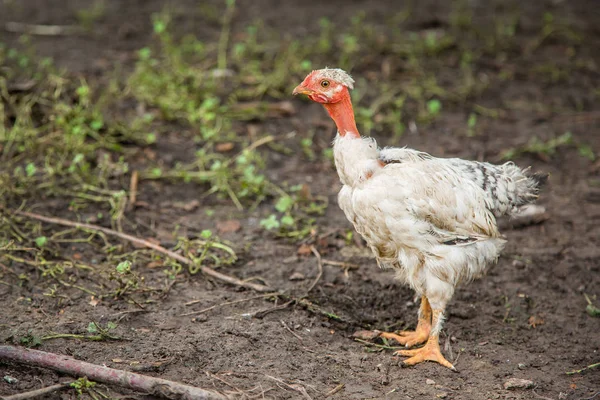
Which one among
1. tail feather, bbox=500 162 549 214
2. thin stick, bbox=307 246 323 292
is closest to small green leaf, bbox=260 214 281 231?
thin stick, bbox=307 246 323 292

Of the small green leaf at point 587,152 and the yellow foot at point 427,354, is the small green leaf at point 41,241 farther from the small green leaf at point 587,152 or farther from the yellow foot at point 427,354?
the small green leaf at point 587,152

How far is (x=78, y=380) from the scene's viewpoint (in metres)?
3.50

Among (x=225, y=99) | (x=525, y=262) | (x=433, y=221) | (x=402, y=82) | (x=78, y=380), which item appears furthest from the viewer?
(x=402, y=82)

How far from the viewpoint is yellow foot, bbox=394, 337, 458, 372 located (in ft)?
13.9

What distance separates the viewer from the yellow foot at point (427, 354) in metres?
4.22

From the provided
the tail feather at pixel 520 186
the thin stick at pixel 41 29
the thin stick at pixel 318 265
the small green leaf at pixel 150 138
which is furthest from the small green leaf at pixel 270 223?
the thin stick at pixel 41 29

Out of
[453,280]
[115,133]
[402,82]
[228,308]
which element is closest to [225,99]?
[115,133]

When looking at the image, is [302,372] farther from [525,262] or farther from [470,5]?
[470,5]

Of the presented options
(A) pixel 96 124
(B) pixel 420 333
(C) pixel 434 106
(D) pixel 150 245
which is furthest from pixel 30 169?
(C) pixel 434 106

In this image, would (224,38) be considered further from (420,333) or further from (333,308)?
(420,333)

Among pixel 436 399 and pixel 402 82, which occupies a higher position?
pixel 402 82

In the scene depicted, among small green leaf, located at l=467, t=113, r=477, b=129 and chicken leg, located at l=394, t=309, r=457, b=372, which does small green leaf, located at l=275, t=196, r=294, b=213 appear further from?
small green leaf, located at l=467, t=113, r=477, b=129

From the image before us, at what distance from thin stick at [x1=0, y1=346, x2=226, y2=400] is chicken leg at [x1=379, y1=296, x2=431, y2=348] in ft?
4.65

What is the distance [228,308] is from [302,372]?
79 centimetres
